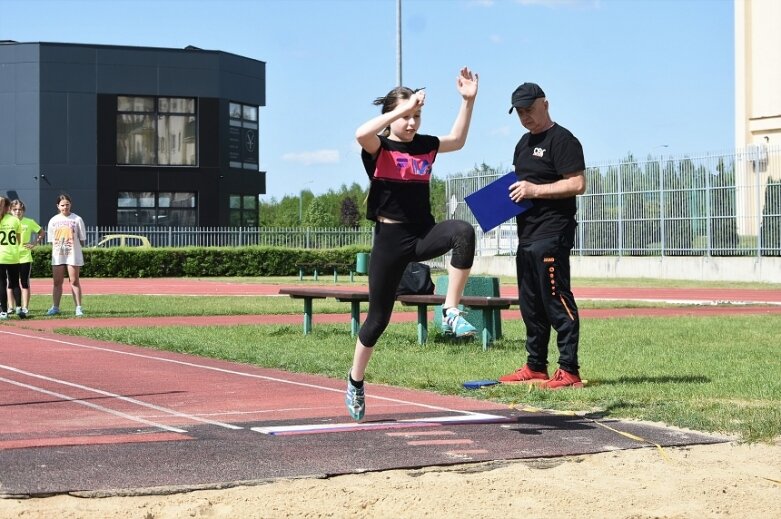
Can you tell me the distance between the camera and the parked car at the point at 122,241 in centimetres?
4644

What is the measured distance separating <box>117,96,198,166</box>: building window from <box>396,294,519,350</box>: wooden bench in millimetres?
41038

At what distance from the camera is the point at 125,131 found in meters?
52.9

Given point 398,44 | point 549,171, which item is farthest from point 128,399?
point 398,44

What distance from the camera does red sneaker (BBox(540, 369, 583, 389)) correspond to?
959 cm

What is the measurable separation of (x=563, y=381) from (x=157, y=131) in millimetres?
45783

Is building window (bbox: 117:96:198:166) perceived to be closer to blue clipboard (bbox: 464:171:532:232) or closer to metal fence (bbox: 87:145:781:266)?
metal fence (bbox: 87:145:781:266)

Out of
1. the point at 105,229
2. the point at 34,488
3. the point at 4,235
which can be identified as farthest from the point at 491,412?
the point at 105,229

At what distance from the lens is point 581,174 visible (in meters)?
9.37

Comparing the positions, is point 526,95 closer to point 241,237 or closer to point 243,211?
point 241,237

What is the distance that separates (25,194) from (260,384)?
43.6 meters

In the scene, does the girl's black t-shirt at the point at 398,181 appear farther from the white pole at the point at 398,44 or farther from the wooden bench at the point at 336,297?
the white pole at the point at 398,44

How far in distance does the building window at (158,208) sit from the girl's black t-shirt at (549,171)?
44.8m

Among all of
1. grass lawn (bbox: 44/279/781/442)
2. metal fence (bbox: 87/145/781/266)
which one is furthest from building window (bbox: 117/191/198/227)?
grass lawn (bbox: 44/279/781/442)

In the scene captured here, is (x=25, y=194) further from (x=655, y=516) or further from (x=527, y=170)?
(x=655, y=516)
